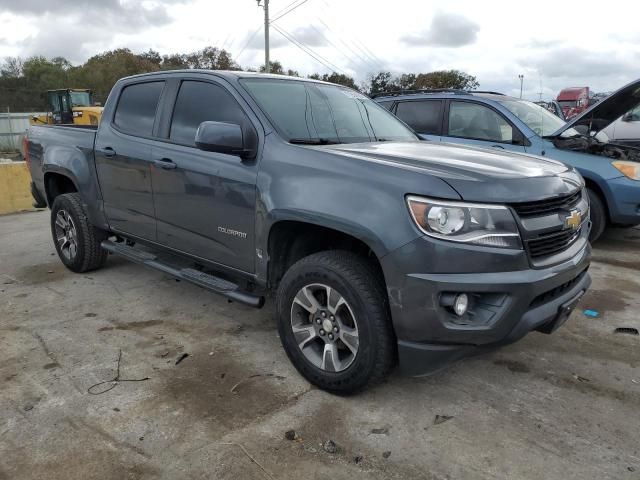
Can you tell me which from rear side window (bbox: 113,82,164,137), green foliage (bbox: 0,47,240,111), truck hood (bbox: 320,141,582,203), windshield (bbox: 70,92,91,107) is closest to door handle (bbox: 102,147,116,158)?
rear side window (bbox: 113,82,164,137)

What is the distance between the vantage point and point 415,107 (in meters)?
7.39

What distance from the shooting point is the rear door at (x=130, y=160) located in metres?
4.17

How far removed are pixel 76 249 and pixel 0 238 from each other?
8.67ft

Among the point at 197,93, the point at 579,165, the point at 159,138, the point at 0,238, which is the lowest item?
the point at 0,238

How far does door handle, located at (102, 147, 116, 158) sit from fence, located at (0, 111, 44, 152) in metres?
24.8

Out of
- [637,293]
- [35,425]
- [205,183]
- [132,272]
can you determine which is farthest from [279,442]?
[637,293]

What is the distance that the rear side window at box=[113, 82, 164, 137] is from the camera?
4246 millimetres

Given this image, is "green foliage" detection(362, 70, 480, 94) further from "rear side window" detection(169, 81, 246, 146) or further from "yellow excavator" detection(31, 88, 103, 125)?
"rear side window" detection(169, 81, 246, 146)

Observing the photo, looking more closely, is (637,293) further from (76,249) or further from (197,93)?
(76,249)

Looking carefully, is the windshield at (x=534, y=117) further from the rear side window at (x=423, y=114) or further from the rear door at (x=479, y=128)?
the rear side window at (x=423, y=114)

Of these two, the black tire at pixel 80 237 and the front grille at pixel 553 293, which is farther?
the black tire at pixel 80 237

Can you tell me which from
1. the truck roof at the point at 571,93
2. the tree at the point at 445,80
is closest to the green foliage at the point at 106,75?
the tree at the point at 445,80

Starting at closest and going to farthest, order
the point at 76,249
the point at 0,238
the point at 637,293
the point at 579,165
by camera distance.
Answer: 1. the point at 637,293
2. the point at 76,249
3. the point at 579,165
4. the point at 0,238

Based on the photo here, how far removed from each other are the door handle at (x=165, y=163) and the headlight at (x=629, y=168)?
190 inches
